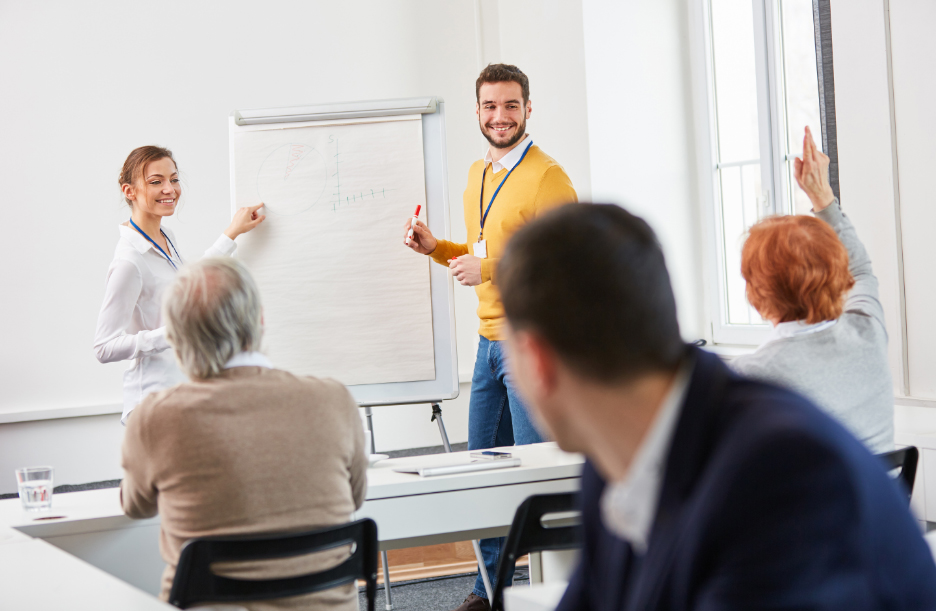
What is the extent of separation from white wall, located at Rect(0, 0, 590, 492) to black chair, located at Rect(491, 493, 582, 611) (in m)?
2.30

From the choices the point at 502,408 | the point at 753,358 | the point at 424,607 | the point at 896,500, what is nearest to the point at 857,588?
the point at 896,500

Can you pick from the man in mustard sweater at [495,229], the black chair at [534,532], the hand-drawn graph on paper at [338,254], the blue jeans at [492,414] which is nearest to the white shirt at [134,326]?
the hand-drawn graph on paper at [338,254]

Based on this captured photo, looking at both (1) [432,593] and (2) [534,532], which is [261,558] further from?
(1) [432,593]

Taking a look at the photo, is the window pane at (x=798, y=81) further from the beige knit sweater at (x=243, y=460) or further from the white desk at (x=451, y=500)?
the beige knit sweater at (x=243, y=460)

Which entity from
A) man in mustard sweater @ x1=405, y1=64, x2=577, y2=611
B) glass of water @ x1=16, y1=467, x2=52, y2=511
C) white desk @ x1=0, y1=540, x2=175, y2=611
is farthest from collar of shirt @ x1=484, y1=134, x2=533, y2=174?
white desk @ x1=0, y1=540, x2=175, y2=611

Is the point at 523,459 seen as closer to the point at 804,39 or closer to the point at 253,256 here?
the point at 253,256

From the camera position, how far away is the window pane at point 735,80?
3.54 meters

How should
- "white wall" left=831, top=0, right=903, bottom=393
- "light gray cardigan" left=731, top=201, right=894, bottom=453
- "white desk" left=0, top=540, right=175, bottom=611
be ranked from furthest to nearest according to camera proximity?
1. "white wall" left=831, top=0, right=903, bottom=393
2. "light gray cardigan" left=731, top=201, right=894, bottom=453
3. "white desk" left=0, top=540, right=175, bottom=611

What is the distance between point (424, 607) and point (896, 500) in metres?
2.60

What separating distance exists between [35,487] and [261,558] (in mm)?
834

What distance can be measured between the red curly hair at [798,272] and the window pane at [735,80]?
6.47 feet

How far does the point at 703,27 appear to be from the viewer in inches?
146

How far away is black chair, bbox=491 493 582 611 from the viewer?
5.30ft

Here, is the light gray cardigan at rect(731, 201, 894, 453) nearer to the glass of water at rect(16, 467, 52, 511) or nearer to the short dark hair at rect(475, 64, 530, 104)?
the short dark hair at rect(475, 64, 530, 104)
